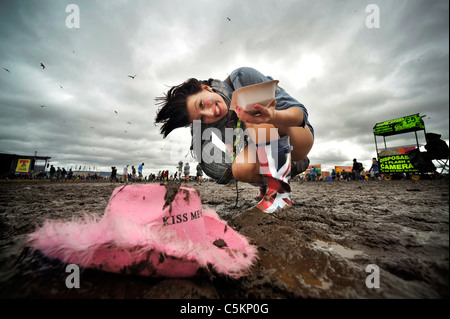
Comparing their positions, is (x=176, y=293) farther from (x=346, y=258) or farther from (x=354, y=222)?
(x=354, y=222)

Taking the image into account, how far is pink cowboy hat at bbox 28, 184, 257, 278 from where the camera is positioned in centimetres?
48

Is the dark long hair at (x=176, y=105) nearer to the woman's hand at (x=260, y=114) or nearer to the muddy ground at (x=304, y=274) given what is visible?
the woman's hand at (x=260, y=114)

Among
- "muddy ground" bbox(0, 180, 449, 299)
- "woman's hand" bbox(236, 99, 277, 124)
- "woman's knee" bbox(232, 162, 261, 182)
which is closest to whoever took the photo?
"muddy ground" bbox(0, 180, 449, 299)

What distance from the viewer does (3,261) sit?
0.57 metres

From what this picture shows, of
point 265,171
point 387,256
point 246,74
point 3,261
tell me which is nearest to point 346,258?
point 387,256

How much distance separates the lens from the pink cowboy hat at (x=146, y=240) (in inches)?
18.8

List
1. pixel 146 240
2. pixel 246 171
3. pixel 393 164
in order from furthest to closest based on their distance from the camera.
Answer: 1. pixel 393 164
2. pixel 246 171
3. pixel 146 240

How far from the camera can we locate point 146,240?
509 mm

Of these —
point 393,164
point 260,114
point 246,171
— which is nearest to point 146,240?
point 260,114

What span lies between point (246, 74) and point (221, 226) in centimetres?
146

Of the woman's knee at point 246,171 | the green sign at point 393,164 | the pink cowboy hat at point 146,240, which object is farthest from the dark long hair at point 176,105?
the green sign at point 393,164

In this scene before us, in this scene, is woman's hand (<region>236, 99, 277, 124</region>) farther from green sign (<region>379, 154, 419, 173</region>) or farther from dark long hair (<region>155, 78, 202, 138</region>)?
green sign (<region>379, 154, 419, 173</region>)

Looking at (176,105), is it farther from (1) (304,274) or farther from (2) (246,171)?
(1) (304,274)

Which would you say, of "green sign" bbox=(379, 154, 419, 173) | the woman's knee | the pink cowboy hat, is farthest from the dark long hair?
"green sign" bbox=(379, 154, 419, 173)
